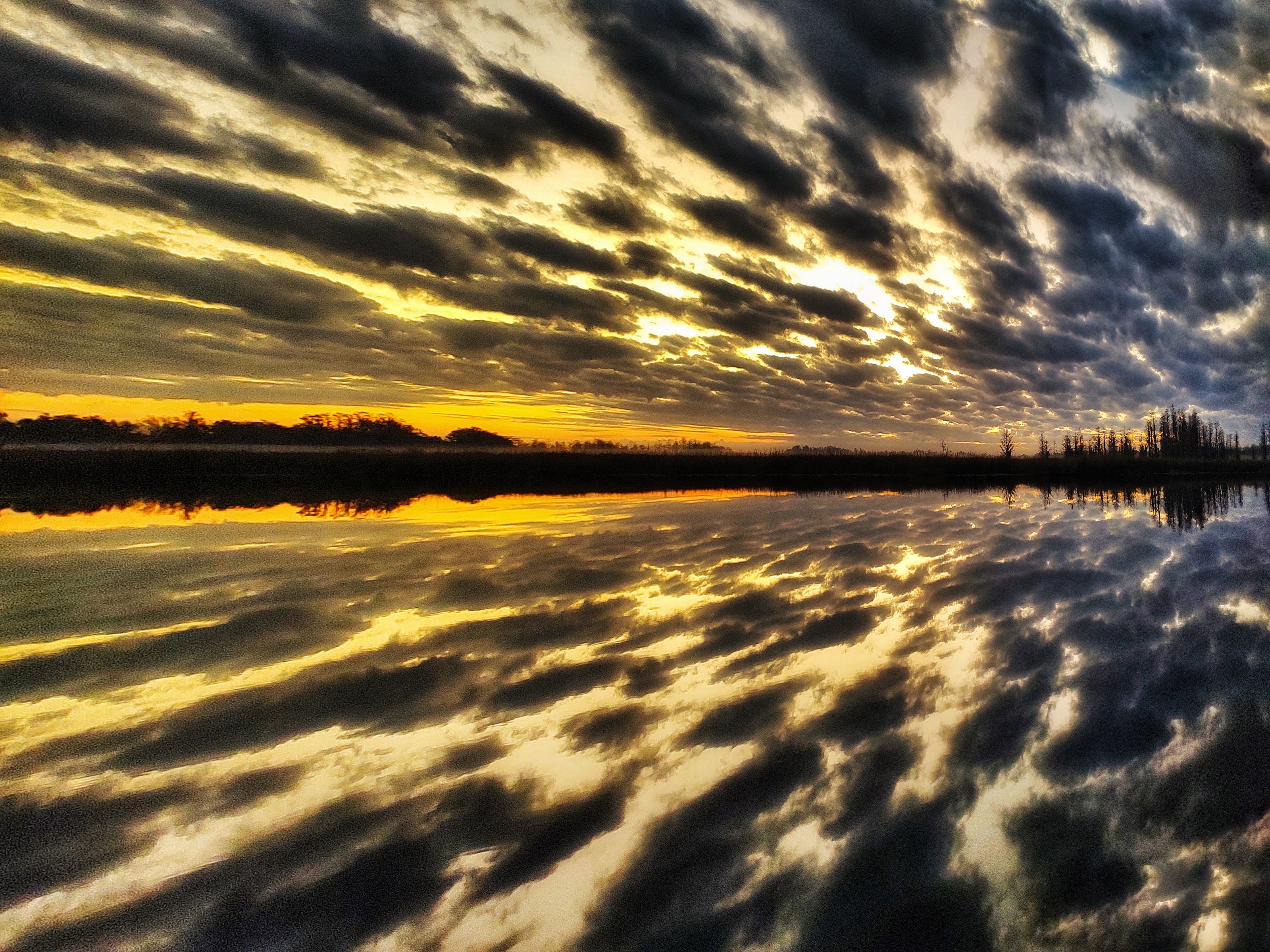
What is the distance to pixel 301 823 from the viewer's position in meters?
3.47


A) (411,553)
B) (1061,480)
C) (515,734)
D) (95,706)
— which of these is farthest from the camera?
(1061,480)

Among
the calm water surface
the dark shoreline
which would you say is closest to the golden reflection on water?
the dark shoreline

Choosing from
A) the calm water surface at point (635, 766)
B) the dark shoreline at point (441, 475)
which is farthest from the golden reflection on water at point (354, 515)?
the calm water surface at point (635, 766)

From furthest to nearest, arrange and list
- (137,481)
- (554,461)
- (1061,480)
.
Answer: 1. (1061,480)
2. (554,461)
3. (137,481)

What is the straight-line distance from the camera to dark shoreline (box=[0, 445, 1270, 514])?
33.1 metres

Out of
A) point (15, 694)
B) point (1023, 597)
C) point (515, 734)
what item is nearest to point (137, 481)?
point (15, 694)

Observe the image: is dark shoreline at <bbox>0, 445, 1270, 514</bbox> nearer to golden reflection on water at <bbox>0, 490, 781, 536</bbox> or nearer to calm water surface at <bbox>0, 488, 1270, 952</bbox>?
golden reflection on water at <bbox>0, 490, 781, 536</bbox>

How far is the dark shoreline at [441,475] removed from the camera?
33.1m

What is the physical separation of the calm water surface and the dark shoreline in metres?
21.4

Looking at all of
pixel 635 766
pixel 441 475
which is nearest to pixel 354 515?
pixel 635 766

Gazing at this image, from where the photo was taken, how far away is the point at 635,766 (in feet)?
13.4

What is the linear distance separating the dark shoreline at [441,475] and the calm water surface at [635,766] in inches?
844

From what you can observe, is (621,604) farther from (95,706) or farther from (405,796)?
(95,706)

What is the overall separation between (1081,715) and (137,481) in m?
54.3
